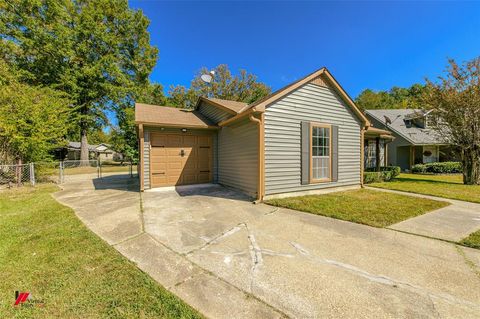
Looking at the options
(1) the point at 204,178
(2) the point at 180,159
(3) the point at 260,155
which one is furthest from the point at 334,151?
(2) the point at 180,159

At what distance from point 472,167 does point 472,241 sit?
10.5m

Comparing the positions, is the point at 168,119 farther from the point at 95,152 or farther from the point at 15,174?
the point at 95,152

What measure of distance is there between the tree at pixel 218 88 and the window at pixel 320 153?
71.1ft

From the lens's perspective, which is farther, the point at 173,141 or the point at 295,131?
the point at 173,141

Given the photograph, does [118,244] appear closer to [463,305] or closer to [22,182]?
[463,305]

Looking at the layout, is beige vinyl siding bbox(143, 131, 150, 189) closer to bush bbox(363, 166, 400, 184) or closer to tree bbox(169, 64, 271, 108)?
bush bbox(363, 166, 400, 184)

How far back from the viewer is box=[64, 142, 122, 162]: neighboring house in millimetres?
35559

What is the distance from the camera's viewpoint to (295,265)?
8.88ft

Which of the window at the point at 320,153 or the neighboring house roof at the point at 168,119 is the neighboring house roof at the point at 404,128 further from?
the neighboring house roof at the point at 168,119

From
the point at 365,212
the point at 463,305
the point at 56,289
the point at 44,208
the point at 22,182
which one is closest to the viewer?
the point at 463,305

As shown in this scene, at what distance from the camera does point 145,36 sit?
23297 millimetres

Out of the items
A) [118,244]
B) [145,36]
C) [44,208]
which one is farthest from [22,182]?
[145,36]

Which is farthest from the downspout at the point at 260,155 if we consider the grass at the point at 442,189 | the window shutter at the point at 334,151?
the grass at the point at 442,189

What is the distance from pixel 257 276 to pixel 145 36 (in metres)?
29.1
